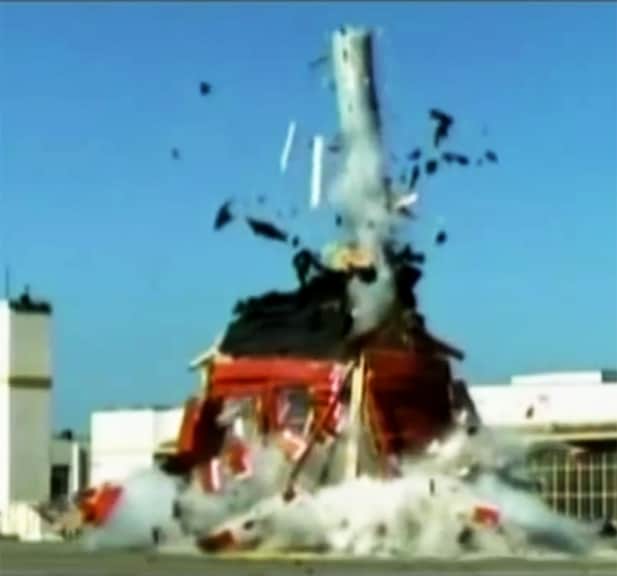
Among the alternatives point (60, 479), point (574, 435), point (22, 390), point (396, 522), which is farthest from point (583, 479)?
point (60, 479)

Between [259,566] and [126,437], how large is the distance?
85476 mm

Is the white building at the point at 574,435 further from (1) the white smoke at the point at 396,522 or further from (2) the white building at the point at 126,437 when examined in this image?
(1) the white smoke at the point at 396,522

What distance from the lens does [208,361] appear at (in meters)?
78.3

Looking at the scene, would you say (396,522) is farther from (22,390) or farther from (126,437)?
(126,437)

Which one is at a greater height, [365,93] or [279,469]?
[365,93]

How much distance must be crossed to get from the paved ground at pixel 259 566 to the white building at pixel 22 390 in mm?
57520

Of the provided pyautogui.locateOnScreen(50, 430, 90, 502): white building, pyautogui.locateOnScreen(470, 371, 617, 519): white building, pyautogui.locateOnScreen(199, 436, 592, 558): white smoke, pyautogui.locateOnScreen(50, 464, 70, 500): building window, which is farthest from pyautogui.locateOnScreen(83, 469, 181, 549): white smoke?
pyautogui.locateOnScreen(50, 464, 70, 500): building window

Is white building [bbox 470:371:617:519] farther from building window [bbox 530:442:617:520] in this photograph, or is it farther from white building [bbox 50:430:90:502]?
white building [bbox 50:430:90:502]

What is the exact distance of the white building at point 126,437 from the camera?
135375 mm

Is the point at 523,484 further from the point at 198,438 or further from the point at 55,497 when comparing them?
the point at 55,497

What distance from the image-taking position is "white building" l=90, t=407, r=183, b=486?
135 m

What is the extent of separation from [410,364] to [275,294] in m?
5.08

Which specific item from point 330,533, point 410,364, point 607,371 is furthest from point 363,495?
point 607,371

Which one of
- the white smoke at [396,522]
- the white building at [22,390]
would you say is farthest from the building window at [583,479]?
the white smoke at [396,522]
